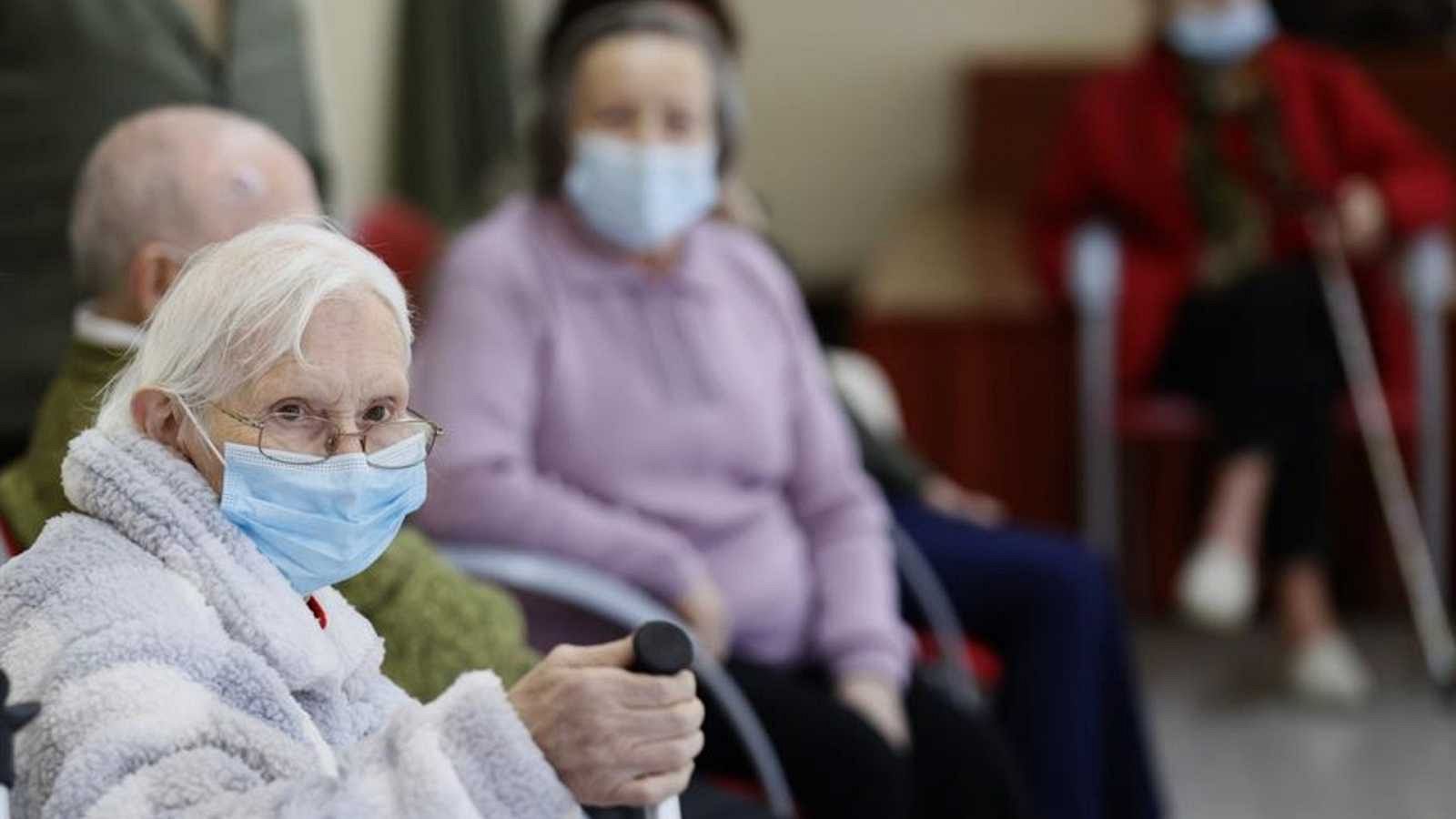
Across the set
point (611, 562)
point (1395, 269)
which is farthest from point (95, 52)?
point (1395, 269)

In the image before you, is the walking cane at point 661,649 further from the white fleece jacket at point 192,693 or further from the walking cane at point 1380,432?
the walking cane at point 1380,432

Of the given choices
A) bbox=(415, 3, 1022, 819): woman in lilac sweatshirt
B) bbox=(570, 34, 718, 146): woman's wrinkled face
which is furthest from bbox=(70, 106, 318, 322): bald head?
bbox=(570, 34, 718, 146): woman's wrinkled face

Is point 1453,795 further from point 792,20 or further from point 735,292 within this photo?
point 792,20

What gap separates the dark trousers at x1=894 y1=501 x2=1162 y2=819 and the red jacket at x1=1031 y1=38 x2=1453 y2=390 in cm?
144

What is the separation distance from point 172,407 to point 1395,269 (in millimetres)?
3418

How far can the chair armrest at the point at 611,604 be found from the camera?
7.14 feet

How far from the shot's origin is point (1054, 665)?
2.78 m

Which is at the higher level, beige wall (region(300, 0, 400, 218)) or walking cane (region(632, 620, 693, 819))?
walking cane (region(632, 620, 693, 819))

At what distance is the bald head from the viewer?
5.41 ft

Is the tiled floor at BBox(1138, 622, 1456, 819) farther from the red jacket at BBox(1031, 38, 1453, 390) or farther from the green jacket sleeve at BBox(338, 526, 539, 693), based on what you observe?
the green jacket sleeve at BBox(338, 526, 539, 693)

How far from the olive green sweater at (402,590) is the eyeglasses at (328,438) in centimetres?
12

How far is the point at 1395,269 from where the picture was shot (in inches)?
166

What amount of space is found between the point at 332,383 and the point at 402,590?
453mm

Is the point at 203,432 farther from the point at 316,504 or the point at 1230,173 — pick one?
the point at 1230,173
